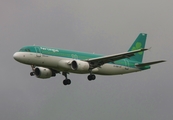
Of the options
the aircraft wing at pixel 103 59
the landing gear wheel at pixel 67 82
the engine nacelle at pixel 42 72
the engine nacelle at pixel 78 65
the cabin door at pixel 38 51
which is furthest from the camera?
the landing gear wheel at pixel 67 82

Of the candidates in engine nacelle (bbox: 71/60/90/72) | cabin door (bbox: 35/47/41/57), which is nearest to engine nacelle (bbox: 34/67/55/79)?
cabin door (bbox: 35/47/41/57)

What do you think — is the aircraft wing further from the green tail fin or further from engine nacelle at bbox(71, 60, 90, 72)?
the green tail fin

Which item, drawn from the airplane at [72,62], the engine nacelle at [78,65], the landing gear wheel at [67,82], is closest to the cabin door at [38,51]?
the airplane at [72,62]

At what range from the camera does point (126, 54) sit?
293ft

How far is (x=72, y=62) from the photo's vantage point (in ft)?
289

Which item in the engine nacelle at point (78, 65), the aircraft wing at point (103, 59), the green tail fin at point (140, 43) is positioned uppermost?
the green tail fin at point (140, 43)

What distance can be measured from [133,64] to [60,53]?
632 inches

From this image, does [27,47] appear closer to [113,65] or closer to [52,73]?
[52,73]

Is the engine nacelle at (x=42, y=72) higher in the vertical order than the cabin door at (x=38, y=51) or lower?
lower

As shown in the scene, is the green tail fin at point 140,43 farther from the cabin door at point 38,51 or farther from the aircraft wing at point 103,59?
the cabin door at point 38,51

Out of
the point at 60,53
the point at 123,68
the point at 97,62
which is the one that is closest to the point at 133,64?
the point at 123,68

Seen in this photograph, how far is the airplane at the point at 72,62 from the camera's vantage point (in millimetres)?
86938

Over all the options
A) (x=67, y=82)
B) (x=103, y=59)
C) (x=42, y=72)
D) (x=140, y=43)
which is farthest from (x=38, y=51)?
(x=140, y=43)

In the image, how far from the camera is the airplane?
8694 cm
